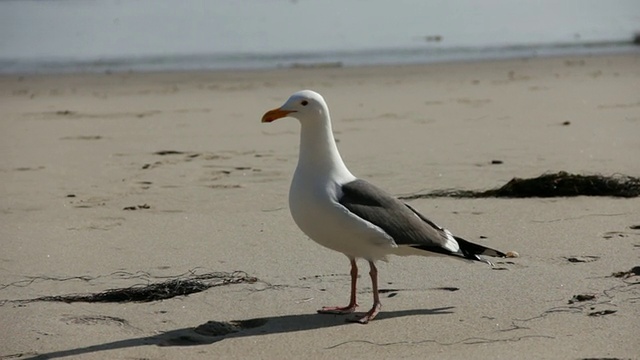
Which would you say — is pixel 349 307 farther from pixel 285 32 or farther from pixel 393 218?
pixel 285 32

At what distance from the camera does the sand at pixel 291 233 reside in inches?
149

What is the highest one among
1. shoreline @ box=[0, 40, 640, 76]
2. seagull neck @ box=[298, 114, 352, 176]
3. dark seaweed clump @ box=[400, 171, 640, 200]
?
seagull neck @ box=[298, 114, 352, 176]

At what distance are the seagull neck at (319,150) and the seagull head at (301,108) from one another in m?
0.03

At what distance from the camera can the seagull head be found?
4.21 meters

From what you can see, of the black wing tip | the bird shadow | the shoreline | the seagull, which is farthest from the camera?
the shoreline

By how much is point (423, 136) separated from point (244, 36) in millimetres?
14866

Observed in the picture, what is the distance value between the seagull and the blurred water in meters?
13.3

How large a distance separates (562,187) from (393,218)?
229 centimetres

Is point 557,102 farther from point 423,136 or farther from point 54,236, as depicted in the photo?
point 54,236

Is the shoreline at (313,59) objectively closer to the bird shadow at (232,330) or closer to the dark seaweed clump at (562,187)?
the dark seaweed clump at (562,187)

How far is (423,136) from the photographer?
8609 mm

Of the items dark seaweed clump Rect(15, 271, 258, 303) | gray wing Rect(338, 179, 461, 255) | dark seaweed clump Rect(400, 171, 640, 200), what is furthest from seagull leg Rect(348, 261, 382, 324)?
dark seaweed clump Rect(400, 171, 640, 200)

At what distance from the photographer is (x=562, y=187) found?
20.0ft

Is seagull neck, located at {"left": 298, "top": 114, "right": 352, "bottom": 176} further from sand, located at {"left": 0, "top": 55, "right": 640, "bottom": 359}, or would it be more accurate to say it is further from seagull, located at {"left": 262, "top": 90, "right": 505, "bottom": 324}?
sand, located at {"left": 0, "top": 55, "right": 640, "bottom": 359}
